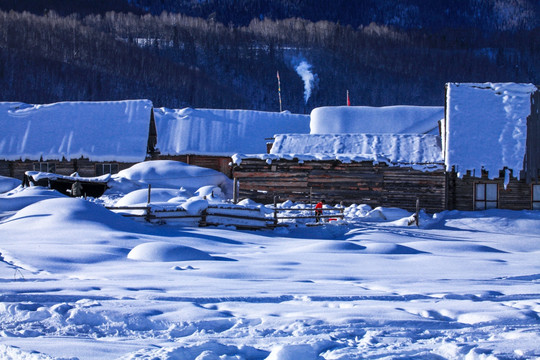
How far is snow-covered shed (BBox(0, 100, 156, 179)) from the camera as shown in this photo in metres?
34.3

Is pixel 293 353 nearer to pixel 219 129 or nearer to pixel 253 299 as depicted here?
pixel 253 299

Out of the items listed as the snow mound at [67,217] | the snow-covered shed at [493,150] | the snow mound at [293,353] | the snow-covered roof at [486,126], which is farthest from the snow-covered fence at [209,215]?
the snow mound at [293,353]

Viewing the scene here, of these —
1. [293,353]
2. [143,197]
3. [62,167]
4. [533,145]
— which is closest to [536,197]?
[533,145]

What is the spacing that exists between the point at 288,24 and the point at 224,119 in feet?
292

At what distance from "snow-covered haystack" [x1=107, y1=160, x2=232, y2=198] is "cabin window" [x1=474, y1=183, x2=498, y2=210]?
11.4 metres

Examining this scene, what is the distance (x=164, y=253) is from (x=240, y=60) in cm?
10573

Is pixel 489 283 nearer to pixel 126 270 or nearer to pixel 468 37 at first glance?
pixel 126 270

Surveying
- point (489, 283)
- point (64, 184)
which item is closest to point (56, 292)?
point (489, 283)

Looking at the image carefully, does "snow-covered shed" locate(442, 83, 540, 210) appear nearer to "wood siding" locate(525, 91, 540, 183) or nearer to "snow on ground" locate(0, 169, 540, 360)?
"wood siding" locate(525, 91, 540, 183)

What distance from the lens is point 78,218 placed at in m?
15.0

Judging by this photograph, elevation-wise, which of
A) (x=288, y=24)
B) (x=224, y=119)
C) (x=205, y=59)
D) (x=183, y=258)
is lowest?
(x=183, y=258)

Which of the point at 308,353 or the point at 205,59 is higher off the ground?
the point at 205,59

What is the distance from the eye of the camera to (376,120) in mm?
36594

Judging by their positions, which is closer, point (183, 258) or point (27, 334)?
point (27, 334)
